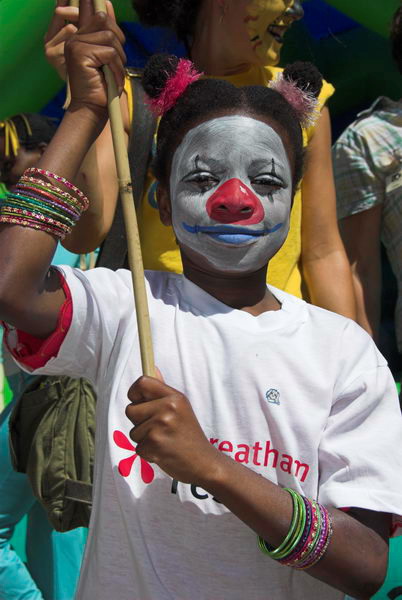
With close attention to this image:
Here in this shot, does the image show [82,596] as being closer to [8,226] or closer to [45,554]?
[8,226]

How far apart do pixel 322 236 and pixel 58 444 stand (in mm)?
831

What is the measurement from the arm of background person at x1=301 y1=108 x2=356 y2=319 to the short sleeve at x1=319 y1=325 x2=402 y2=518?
2.01ft

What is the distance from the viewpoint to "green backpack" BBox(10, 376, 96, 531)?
2240 mm

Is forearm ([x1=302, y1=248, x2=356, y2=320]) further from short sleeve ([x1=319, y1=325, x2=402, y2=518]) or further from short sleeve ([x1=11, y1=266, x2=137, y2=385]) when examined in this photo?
short sleeve ([x1=11, y1=266, x2=137, y2=385])

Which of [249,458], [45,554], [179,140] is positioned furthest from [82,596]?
[45,554]

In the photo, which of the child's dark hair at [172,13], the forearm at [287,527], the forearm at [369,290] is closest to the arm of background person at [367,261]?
the forearm at [369,290]

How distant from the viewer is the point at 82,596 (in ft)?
5.51

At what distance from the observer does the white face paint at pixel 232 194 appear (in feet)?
5.76

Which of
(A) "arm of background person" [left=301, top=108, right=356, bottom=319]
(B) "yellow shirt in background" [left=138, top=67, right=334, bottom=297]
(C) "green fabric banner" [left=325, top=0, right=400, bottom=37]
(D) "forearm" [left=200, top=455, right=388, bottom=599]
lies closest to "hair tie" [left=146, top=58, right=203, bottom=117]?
(B) "yellow shirt in background" [left=138, top=67, right=334, bottom=297]

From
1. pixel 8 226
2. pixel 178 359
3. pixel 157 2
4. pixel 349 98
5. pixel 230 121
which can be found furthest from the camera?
pixel 349 98

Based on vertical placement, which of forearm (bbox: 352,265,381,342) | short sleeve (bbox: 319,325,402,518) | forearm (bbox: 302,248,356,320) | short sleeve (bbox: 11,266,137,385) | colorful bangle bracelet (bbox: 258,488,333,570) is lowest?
forearm (bbox: 352,265,381,342)

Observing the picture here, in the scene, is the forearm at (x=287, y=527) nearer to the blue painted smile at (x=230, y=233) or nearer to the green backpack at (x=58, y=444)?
the blue painted smile at (x=230, y=233)

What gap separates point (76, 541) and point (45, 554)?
0.10 metres

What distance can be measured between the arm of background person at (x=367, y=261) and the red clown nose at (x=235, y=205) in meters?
0.98
